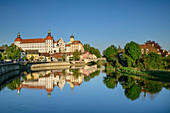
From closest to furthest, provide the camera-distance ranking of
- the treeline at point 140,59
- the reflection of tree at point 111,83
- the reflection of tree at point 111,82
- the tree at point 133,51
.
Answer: the reflection of tree at point 111,83 < the reflection of tree at point 111,82 < the treeline at point 140,59 < the tree at point 133,51

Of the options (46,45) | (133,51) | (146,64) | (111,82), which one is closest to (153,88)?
(111,82)

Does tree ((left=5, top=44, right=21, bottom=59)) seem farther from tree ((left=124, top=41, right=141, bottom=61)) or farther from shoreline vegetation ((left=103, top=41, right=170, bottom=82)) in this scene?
tree ((left=124, top=41, right=141, bottom=61))

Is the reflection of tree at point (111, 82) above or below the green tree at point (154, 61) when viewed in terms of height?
below

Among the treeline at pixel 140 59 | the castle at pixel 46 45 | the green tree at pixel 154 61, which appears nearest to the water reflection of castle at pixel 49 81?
the treeline at pixel 140 59

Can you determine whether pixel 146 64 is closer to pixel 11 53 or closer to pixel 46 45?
pixel 11 53

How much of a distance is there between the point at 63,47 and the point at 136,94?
119 meters

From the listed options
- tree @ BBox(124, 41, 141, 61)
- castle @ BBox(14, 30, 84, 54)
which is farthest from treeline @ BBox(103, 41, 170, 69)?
castle @ BBox(14, 30, 84, 54)

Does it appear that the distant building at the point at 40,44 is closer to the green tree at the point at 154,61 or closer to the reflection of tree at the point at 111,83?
the green tree at the point at 154,61

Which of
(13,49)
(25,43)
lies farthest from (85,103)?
(25,43)

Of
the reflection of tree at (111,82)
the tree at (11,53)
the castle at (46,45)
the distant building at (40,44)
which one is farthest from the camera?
the distant building at (40,44)

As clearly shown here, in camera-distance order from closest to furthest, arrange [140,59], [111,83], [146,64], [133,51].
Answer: [111,83]
[146,64]
[140,59]
[133,51]

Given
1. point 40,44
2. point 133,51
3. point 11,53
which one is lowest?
point 133,51

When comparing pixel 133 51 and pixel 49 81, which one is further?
pixel 133 51

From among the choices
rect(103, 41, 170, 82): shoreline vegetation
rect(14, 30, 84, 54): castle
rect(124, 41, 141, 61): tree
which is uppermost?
rect(14, 30, 84, 54): castle
